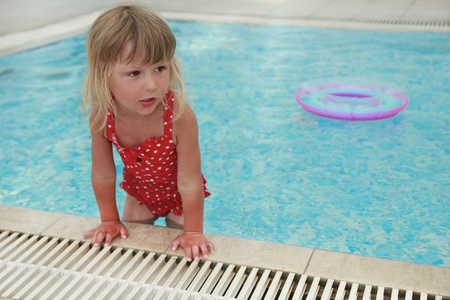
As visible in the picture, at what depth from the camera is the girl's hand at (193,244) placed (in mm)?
2424

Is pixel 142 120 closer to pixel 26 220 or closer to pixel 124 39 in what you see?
pixel 124 39

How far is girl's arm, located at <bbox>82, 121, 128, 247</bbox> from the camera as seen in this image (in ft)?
8.49

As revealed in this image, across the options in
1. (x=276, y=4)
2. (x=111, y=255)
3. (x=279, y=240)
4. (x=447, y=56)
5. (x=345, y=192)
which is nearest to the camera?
(x=111, y=255)

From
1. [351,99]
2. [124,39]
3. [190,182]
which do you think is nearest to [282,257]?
[190,182]

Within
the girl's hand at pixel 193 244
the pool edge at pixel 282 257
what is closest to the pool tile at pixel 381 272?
the pool edge at pixel 282 257

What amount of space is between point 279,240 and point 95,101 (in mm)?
1550

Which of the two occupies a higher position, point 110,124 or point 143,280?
point 110,124

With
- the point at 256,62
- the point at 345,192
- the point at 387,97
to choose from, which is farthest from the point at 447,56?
the point at 345,192

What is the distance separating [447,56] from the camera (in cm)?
685

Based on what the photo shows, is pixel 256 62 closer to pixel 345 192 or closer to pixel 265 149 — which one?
pixel 265 149

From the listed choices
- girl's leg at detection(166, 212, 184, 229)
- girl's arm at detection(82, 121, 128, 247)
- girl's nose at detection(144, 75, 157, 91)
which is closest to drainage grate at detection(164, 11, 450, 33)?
girl's leg at detection(166, 212, 184, 229)

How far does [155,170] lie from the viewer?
2.68 m

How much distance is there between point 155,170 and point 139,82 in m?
0.56

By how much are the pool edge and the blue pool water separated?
0.96 metres
